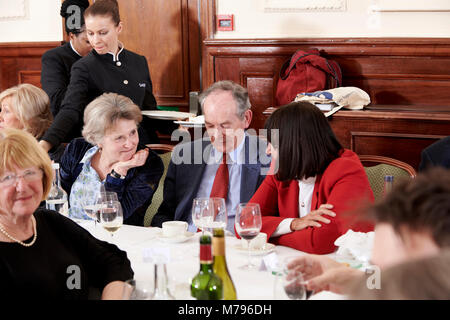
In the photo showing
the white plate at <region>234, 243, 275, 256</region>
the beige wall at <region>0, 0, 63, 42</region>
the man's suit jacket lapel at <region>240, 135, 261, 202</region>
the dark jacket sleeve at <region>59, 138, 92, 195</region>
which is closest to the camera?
the white plate at <region>234, 243, 275, 256</region>

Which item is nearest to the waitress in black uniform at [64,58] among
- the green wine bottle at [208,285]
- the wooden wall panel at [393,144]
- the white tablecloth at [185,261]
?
the white tablecloth at [185,261]

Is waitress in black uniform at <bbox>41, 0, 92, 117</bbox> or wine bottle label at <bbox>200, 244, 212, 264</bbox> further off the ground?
waitress in black uniform at <bbox>41, 0, 92, 117</bbox>

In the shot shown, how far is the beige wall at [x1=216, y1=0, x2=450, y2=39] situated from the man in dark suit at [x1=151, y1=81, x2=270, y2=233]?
1.80 m

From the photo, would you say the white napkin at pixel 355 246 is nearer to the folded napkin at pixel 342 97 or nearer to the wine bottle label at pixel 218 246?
the wine bottle label at pixel 218 246

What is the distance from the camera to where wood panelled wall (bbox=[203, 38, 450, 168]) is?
3.56 m

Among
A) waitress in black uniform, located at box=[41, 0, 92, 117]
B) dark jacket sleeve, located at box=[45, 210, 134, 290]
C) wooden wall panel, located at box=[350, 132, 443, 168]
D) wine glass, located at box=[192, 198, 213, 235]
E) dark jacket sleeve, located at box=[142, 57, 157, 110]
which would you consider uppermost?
waitress in black uniform, located at box=[41, 0, 92, 117]

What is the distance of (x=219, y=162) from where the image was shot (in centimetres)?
272

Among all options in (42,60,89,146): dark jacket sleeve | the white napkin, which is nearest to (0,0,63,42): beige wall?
(42,60,89,146): dark jacket sleeve

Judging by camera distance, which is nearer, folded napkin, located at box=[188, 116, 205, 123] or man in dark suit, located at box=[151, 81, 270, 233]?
man in dark suit, located at box=[151, 81, 270, 233]

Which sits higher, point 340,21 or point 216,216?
point 340,21

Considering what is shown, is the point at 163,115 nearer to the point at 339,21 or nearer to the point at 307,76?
the point at 307,76

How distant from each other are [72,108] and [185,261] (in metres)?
1.90

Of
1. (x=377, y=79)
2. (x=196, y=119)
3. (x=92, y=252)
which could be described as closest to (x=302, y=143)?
(x=92, y=252)

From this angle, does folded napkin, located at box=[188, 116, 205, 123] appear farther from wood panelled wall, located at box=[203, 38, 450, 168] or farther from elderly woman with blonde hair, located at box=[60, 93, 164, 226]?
elderly woman with blonde hair, located at box=[60, 93, 164, 226]
